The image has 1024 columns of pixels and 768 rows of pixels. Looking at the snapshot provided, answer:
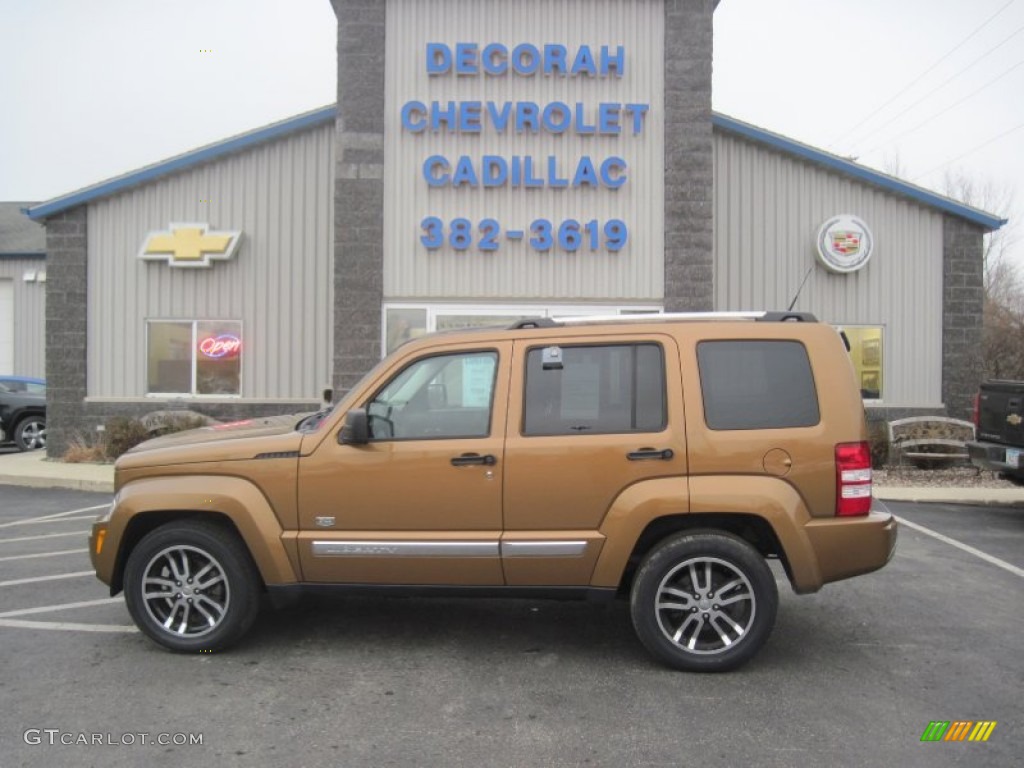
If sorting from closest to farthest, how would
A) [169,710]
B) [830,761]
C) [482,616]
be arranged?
[830,761] < [169,710] < [482,616]

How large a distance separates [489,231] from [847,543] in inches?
372

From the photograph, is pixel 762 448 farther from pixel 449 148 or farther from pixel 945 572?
pixel 449 148

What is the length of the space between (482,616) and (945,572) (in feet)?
13.2

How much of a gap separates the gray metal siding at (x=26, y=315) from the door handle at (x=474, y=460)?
22.4 meters

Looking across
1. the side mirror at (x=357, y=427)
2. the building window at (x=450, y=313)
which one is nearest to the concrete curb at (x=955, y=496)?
the building window at (x=450, y=313)

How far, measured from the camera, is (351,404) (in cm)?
497

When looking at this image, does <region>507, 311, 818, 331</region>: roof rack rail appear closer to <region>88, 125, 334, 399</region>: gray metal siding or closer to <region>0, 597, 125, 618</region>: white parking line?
<region>0, 597, 125, 618</region>: white parking line

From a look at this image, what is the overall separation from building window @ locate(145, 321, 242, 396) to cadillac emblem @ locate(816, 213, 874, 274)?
394 inches

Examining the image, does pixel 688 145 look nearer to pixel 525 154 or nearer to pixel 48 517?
pixel 525 154

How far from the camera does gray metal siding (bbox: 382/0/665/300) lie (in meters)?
13.2

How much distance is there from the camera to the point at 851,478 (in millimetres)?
4656

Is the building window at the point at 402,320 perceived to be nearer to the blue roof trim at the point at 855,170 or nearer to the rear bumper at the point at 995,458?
the blue roof trim at the point at 855,170

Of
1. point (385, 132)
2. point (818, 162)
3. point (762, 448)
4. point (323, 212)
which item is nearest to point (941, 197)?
point (818, 162)

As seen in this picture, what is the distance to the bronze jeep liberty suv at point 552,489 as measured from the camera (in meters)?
4.68
